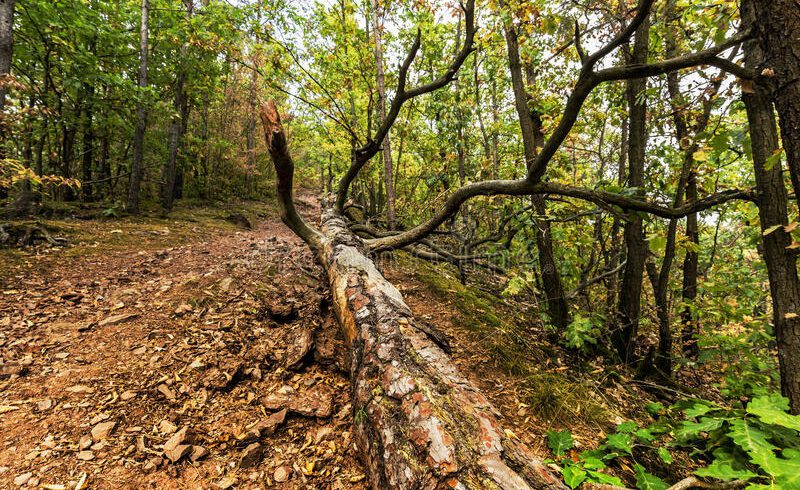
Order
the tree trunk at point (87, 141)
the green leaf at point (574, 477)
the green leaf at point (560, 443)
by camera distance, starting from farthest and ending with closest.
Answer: the tree trunk at point (87, 141)
the green leaf at point (560, 443)
the green leaf at point (574, 477)

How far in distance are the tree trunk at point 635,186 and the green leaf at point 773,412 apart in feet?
6.58

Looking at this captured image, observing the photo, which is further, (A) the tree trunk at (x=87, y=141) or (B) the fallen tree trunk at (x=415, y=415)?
(A) the tree trunk at (x=87, y=141)

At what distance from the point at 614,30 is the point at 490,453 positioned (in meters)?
5.78

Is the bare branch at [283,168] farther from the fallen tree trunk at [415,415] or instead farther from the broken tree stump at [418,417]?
the broken tree stump at [418,417]

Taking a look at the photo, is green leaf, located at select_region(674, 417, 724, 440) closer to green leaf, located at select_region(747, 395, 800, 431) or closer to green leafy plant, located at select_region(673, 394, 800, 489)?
green leafy plant, located at select_region(673, 394, 800, 489)

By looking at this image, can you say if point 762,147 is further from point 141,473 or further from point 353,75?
point 353,75

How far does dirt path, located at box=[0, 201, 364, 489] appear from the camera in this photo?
69.9 inches

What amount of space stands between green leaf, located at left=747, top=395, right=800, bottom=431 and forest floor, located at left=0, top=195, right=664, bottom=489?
114 centimetres

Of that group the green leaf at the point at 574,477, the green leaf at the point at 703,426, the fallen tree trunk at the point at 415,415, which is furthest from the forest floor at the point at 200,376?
the green leaf at the point at 703,426

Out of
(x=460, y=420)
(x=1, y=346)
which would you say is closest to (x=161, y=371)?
(x=1, y=346)

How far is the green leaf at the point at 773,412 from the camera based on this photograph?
1.24 metres

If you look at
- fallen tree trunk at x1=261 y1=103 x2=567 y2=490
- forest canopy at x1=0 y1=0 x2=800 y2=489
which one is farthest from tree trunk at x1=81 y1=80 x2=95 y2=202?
fallen tree trunk at x1=261 y1=103 x2=567 y2=490

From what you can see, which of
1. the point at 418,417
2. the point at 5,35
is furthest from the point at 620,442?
the point at 5,35

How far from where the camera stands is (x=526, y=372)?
3.04 m
